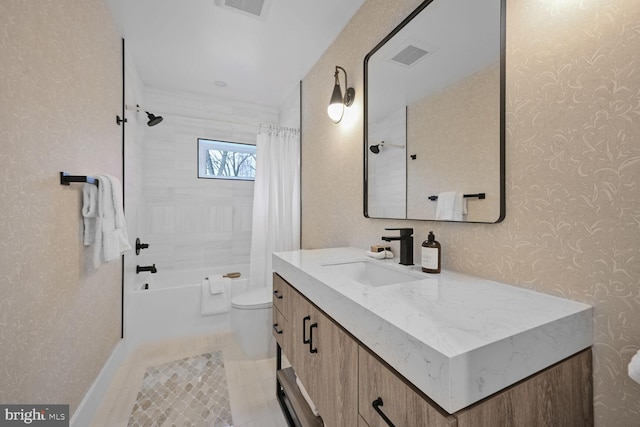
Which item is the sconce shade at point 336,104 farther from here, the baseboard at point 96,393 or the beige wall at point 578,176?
the baseboard at point 96,393

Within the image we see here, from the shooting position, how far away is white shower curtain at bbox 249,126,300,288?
8.41ft

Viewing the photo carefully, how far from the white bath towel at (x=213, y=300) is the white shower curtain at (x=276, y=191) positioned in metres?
0.42

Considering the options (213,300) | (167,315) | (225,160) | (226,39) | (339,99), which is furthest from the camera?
(225,160)

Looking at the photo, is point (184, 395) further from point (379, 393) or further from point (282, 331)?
point (379, 393)

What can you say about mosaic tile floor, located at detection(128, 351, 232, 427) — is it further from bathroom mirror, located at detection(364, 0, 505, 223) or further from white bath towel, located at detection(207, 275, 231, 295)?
bathroom mirror, located at detection(364, 0, 505, 223)

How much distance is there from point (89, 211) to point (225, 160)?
2.00m

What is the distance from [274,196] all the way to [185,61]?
1414 millimetres

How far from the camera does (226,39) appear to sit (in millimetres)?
1987

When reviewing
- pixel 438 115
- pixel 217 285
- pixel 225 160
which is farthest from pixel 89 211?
pixel 225 160

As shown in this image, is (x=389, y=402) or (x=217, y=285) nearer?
(x=389, y=402)

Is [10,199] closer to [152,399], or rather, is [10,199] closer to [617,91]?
[152,399]

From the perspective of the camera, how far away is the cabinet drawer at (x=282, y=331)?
132 centimetres

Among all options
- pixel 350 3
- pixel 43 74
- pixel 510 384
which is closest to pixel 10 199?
pixel 43 74

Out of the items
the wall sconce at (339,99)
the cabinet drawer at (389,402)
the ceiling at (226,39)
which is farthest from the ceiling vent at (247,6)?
the cabinet drawer at (389,402)
